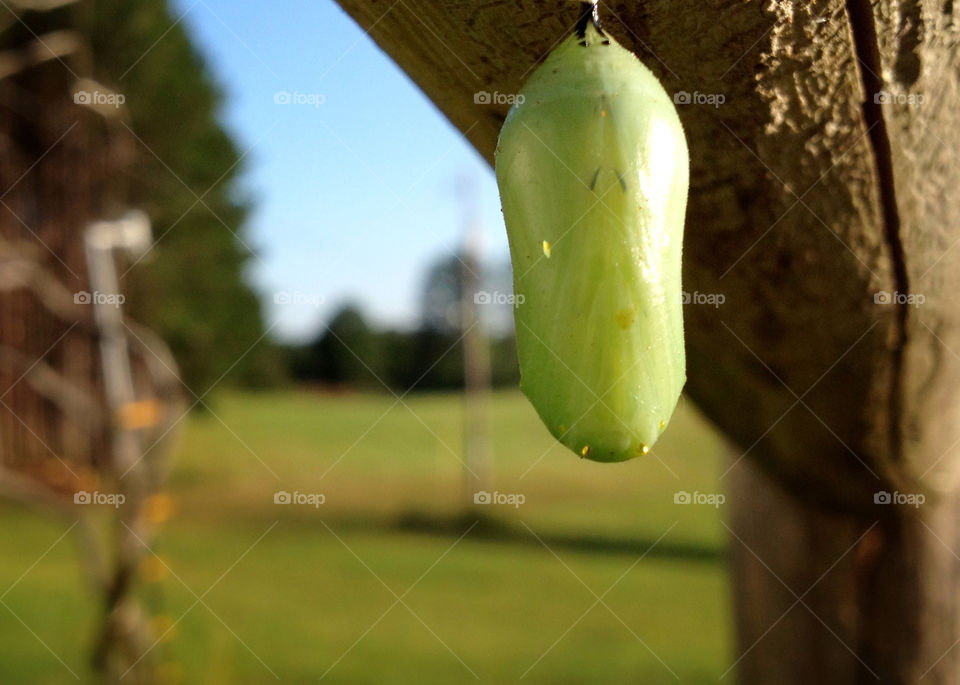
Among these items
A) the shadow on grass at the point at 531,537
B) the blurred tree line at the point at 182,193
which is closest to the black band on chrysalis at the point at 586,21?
the shadow on grass at the point at 531,537

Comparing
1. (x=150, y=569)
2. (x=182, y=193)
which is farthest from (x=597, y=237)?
(x=182, y=193)

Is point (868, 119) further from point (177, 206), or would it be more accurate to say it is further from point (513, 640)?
point (177, 206)

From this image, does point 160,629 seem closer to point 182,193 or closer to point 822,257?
point 822,257

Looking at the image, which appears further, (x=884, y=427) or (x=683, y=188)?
(x=884, y=427)

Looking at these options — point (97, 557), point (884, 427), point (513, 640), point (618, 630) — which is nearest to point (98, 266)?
point (97, 557)

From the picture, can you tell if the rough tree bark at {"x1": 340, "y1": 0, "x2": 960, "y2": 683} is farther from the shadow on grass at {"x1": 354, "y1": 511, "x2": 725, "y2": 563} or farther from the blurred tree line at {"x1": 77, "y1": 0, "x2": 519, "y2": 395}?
the blurred tree line at {"x1": 77, "y1": 0, "x2": 519, "y2": 395}

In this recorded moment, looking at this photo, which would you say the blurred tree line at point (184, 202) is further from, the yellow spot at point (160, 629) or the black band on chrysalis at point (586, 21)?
the black band on chrysalis at point (586, 21)

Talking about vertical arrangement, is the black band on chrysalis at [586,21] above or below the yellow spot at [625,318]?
above
